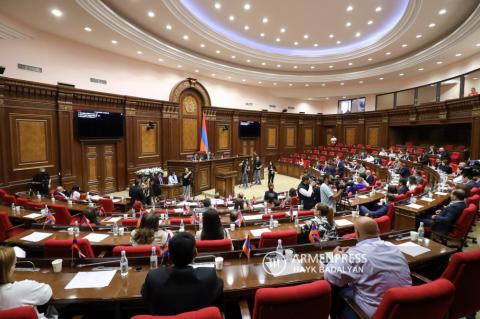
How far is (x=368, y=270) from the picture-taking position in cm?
198

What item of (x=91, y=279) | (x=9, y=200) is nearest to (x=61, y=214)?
(x=9, y=200)

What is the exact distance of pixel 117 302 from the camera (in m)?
2.00

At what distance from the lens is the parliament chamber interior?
2.02 metres

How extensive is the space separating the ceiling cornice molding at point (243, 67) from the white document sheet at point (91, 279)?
7.23m

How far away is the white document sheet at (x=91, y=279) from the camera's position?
2.20 meters

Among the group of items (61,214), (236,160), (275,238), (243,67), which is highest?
(243,67)

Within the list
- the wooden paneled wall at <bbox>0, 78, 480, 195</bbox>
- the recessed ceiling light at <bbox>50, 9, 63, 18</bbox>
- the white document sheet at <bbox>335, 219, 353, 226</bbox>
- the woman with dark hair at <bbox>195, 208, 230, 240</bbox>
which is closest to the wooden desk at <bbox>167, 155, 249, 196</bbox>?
the wooden paneled wall at <bbox>0, 78, 480, 195</bbox>

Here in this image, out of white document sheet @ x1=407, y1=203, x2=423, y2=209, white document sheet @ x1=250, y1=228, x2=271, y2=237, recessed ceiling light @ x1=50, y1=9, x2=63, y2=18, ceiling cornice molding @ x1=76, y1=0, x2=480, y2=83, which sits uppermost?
ceiling cornice molding @ x1=76, y1=0, x2=480, y2=83

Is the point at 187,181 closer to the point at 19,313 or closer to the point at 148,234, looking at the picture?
the point at 148,234

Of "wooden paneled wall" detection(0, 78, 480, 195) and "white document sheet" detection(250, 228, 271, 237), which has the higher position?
"wooden paneled wall" detection(0, 78, 480, 195)

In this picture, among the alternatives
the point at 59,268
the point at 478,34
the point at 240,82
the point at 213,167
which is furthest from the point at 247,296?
the point at 240,82

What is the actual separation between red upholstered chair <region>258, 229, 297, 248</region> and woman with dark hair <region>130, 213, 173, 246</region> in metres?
1.19

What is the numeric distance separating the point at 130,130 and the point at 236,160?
4.98m

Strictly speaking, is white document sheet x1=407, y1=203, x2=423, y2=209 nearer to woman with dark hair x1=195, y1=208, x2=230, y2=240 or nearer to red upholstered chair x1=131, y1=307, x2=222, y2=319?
woman with dark hair x1=195, y1=208, x2=230, y2=240
